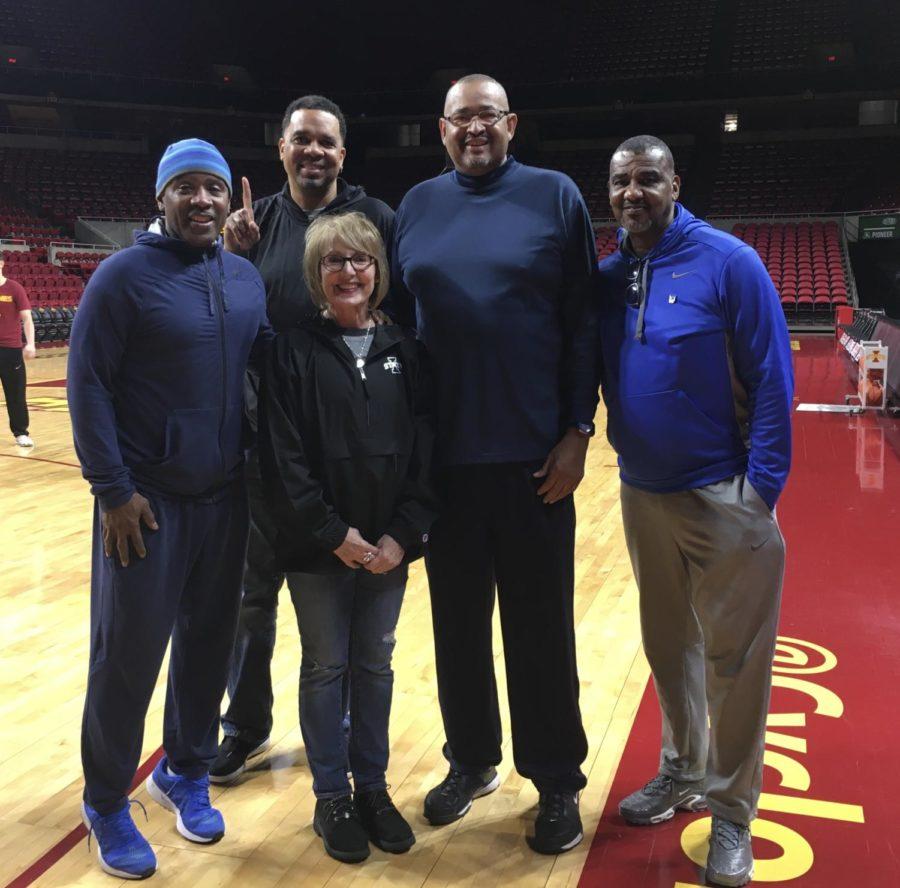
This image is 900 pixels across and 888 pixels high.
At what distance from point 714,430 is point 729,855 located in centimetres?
87

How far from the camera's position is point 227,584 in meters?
2.00

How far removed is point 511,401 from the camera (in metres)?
1.92

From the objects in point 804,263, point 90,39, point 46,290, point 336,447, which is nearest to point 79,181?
point 90,39

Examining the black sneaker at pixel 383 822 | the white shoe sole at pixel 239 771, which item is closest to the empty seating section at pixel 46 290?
the white shoe sole at pixel 239 771

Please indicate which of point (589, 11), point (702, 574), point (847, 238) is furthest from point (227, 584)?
point (589, 11)

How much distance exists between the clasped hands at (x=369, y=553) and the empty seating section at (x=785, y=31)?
20.3 meters

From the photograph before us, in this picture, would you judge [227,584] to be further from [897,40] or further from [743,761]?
[897,40]

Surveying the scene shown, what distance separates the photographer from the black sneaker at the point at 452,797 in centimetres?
206

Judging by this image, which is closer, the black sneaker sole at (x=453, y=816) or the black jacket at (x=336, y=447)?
the black jacket at (x=336, y=447)

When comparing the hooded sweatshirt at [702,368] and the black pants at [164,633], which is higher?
the hooded sweatshirt at [702,368]

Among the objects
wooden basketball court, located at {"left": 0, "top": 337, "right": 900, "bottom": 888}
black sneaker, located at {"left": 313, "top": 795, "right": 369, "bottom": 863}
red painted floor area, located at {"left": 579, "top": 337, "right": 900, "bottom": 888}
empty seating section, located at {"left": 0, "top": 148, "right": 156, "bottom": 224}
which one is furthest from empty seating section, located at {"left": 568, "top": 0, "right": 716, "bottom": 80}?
black sneaker, located at {"left": 313, "top": 795, "right": 369, "bottom": 863}

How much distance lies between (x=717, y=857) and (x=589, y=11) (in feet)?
73.8

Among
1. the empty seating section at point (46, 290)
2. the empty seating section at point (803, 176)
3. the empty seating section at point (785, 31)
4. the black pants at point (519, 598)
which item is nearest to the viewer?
the black pants at point (519, 598)

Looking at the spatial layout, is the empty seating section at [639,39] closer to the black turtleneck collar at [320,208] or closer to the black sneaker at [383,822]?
the black turtleneck collar at [320,208]
